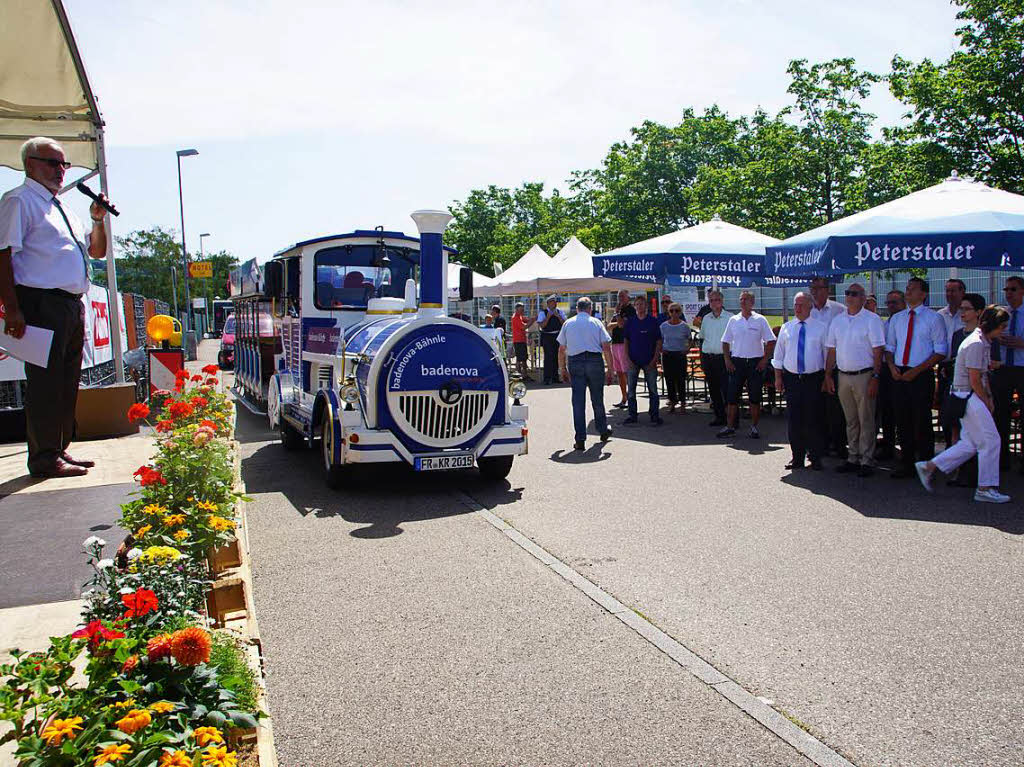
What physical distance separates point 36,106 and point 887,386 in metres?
8.70

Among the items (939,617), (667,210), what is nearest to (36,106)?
(939,617)

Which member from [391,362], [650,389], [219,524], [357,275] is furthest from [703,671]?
[650,389]

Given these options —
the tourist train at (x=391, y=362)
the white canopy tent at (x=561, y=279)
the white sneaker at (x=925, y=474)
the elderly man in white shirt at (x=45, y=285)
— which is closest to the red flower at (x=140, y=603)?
the elderly man in white shirt at (x=45, y=285)

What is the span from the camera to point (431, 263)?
8539 millimetres

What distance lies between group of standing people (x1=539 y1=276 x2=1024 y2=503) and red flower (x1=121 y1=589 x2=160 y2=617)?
6.89 metres

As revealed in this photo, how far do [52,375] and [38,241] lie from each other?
85cm

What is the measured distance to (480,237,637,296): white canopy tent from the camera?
20.5 meters

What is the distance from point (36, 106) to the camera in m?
7.21

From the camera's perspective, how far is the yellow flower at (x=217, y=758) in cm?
204

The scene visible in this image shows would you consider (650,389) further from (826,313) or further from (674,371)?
(826,313)

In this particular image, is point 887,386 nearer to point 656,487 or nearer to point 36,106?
point 656,487

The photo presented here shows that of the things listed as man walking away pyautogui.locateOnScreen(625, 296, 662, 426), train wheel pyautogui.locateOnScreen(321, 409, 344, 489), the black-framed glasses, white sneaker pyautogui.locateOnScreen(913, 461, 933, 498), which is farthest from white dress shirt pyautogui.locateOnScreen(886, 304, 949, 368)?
the black-framed glasses

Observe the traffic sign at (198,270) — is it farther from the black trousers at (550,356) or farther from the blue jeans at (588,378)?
the blue jeans at (588,378)

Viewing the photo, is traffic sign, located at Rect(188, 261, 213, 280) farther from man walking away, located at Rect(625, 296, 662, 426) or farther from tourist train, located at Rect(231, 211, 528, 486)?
tourist train, located at Rect(231, 211, 528, 486)
